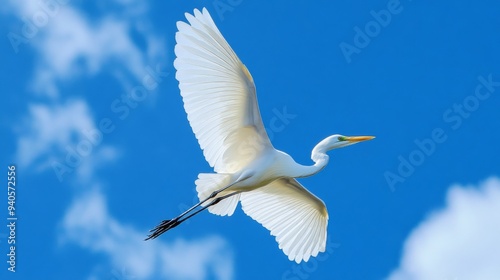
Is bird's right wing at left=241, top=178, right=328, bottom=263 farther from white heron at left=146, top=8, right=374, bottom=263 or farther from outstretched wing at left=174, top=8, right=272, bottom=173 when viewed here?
outstretched wing at left=174, top=8, right=272, bottom=173

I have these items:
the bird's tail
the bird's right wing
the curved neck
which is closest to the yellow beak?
the curved neck

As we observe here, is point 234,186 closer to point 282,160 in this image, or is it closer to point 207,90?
point 282,160

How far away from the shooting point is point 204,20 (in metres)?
9.29

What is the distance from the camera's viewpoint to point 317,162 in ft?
35.4

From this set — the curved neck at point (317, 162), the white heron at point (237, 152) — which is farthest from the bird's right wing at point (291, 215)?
the curved neck at point (317, 162)

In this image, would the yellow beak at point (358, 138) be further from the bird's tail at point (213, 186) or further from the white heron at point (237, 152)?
the bird's tail at point (213, 186)

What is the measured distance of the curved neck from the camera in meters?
10.6

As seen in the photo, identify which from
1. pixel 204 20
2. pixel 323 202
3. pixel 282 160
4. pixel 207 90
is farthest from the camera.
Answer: pixel 323 202

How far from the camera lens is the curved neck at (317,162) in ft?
34.9

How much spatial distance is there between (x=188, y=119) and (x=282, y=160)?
1226 mm

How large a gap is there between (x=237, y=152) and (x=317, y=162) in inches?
37.2

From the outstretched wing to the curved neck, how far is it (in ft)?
1.64

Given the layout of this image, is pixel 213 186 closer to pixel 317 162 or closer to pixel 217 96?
pixel 217 96

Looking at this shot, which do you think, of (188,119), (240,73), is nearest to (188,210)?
(188,119)
